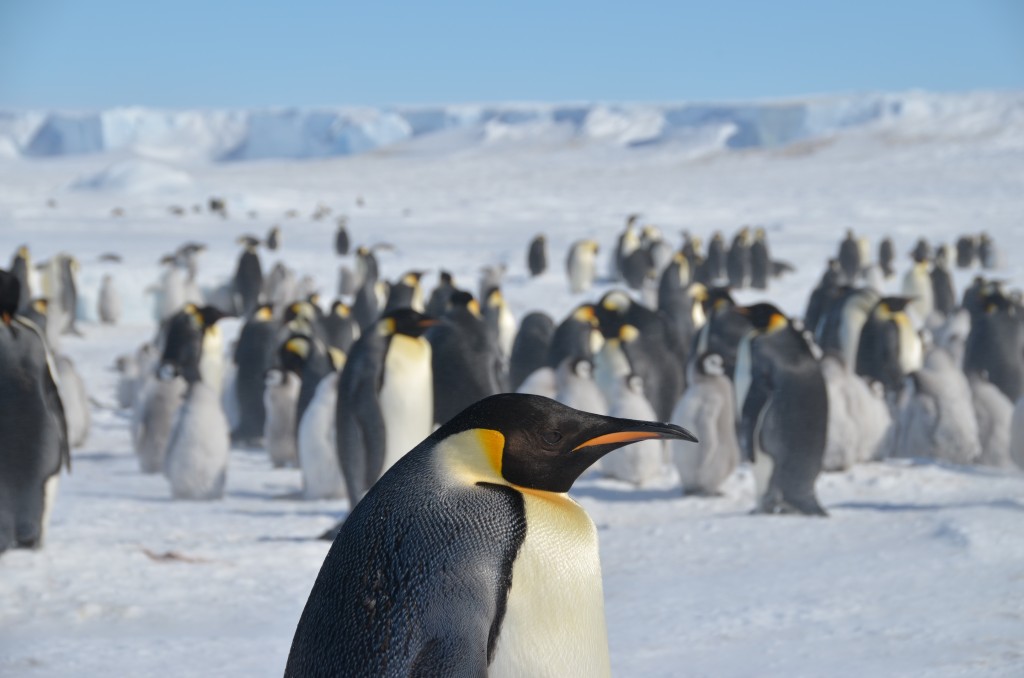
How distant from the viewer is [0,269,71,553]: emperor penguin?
4027mm

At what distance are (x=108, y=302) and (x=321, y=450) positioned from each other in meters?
9.31

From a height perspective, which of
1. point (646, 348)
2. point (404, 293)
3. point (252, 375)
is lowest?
point (252, 375)

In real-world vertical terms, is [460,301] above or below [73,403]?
above

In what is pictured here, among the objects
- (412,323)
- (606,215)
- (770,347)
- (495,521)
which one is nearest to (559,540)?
(495,521)

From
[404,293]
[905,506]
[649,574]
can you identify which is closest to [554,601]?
[649,574]

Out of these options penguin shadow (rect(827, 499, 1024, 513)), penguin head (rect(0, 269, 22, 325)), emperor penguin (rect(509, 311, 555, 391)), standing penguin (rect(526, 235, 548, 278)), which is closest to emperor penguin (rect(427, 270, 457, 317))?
emperor penguin (rect(509, 311, 555, 391))

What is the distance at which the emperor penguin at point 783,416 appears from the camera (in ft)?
16.7

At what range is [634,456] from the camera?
19.7 feet

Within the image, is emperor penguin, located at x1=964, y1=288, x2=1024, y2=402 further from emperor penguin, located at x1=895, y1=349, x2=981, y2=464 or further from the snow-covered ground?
the snow-covered ground

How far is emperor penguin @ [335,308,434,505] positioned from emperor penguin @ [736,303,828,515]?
1505 mm

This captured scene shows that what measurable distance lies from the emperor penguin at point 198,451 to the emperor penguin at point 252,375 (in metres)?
2.18

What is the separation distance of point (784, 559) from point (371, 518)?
2.57 m

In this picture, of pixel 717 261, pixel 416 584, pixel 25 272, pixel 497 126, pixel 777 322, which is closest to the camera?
pixel 416 584

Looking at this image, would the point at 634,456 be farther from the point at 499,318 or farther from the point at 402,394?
the point at 499,318
